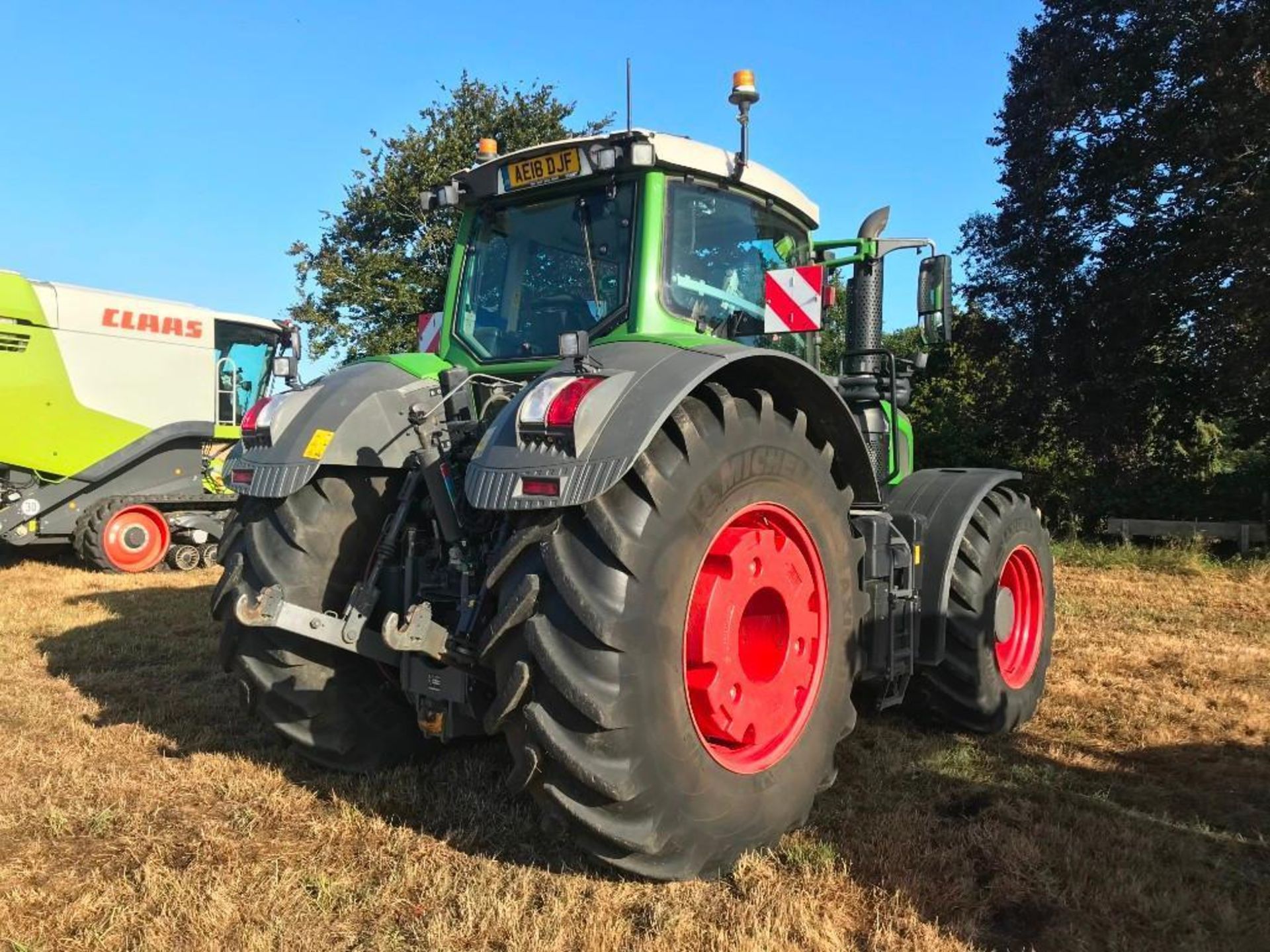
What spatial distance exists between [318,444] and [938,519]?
2.63m

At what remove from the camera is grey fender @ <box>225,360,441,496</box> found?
3.04 meters

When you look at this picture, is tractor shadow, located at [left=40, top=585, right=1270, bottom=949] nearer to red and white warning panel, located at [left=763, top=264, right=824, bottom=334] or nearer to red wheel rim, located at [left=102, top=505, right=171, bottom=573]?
red and white warning panel, located at [left=763, top=264, right=824, bottom=334]

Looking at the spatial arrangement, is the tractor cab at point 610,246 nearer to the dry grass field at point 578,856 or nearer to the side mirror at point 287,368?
the side mirror at point 287,368

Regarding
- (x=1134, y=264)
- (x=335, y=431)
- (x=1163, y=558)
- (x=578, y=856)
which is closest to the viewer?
(x=578, y=856)

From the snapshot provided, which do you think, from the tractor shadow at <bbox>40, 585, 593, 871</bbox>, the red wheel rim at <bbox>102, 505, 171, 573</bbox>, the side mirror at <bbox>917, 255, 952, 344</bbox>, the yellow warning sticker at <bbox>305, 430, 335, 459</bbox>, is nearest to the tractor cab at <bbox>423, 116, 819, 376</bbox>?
the side mirror at <bbox>917, 255, 952, 344</bbox>

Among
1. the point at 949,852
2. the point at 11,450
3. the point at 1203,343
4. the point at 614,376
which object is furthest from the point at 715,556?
the point at 1203,343

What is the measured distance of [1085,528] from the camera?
1370 centimetres

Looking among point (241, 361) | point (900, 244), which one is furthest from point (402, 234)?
point (900, 244)

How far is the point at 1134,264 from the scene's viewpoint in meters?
13.0

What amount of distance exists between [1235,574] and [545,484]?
996 cm

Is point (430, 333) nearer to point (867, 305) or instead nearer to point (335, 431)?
point (335, 431)

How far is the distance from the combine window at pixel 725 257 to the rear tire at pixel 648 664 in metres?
0.76

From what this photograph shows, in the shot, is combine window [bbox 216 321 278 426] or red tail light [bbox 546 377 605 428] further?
combine window [bbox 216 321 278 426]

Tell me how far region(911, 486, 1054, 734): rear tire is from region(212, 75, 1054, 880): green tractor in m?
0.02
